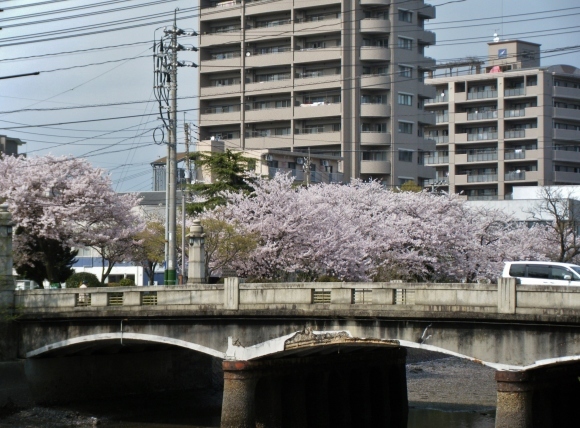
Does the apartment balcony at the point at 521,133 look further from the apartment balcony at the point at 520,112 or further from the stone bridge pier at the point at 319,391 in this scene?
the stone bridge pier at the point at 319,391

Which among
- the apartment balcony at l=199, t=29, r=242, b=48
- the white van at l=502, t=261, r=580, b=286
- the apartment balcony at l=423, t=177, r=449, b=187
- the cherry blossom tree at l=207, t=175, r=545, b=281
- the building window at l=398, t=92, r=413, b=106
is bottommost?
the white van at l=502, t=261, r=580, b=286

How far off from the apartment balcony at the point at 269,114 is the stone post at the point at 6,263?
177 ft

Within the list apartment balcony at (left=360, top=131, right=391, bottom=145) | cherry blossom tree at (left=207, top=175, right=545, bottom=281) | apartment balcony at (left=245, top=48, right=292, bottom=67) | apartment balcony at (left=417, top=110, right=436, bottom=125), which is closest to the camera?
cherry blossom tree at (left=207, top=175, right=545, bottom=281)

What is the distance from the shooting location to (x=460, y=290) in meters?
30.2

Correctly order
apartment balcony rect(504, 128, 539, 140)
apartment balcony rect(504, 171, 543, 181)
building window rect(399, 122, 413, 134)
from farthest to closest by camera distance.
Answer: apartment balcony rect(504, 128, 539, 140)
apartment balcony rect(504, 171, 543, 181)
building window rect(399, 122, 413, 134)

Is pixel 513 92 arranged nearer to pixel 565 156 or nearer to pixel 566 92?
pixel 566 92

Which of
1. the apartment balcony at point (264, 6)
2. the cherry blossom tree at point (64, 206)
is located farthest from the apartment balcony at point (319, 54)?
the cherry blossom tree at point (64, 206)

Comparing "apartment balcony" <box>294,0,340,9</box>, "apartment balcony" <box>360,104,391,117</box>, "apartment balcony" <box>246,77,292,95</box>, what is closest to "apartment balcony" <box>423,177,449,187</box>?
"apartment balcony" <box>360,104,391,117</box>

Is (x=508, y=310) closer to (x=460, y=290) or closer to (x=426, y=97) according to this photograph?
(x=460, y=290)

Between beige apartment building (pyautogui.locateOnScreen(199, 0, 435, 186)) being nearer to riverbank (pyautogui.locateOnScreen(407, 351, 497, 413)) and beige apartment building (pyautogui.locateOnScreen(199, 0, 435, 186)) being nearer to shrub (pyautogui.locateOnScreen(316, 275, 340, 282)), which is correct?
riverbank (pyautogui.locateOnScreen(407, 351, 497, 413))

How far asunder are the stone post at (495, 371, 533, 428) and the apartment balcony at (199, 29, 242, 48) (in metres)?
68.7

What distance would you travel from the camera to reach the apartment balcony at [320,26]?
295ft

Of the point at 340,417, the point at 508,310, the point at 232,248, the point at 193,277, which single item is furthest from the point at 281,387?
the point at 232,248

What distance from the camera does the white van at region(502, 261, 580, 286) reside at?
36.6m
